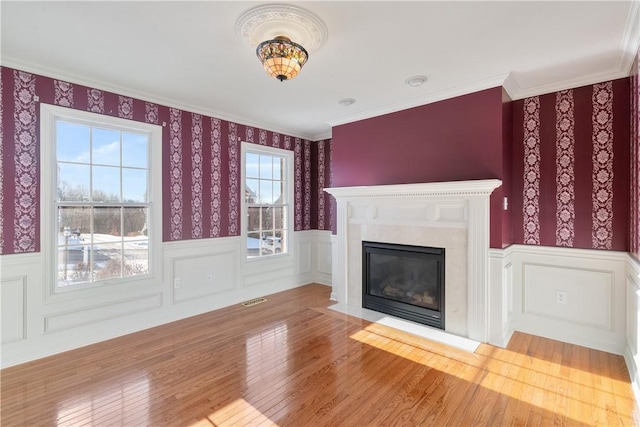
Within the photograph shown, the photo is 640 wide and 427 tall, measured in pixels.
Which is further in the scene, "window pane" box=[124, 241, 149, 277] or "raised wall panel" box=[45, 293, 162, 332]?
"window pane" box=[124, 241, 149, 277]

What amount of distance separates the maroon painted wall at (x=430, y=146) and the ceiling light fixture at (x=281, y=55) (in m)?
1.95

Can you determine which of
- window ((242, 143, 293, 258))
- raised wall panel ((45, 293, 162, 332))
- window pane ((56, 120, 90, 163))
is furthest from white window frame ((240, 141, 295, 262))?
window pane ((56, 120, 90, 163))

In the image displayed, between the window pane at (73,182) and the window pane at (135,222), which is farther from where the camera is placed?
the window pane at (135,222)

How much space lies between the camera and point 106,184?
3.34 m

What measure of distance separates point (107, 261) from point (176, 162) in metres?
1.33

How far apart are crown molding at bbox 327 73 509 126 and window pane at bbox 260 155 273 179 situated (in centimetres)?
117

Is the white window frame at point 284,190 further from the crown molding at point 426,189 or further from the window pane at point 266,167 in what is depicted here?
the crown molding at point 426,189

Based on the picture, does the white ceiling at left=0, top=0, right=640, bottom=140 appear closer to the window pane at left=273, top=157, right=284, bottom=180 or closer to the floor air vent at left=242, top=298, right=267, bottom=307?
the window pane at left=273, top=157, right=284, bottom=180

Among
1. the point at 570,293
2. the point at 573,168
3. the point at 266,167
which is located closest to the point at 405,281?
the point at 570,293

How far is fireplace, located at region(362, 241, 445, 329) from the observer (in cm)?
346

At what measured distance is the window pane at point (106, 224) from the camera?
3.26m

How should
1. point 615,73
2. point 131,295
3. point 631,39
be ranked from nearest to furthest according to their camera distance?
1. point 631,39
2. point 615,73
3. point 131,295

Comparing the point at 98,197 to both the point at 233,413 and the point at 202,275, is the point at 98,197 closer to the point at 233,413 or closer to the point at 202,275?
the point at 202,275

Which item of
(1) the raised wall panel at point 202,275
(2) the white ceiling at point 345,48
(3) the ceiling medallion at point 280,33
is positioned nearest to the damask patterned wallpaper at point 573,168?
(2) the white ceiling at point 345,48
